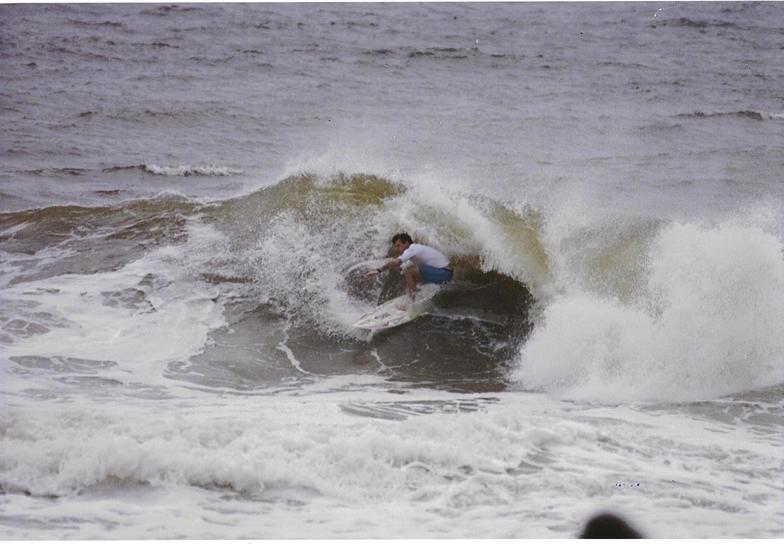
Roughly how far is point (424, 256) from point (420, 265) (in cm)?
8

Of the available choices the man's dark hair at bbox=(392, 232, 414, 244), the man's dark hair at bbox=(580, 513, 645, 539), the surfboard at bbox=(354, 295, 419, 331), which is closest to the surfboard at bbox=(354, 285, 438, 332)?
the surfboard at bbox=(354, 295, 419, 331)

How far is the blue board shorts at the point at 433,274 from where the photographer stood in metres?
7.79

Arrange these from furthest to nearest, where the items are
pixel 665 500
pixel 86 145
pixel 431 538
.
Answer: pixel 86 145 → pixel 665 500 → pixel 431 538

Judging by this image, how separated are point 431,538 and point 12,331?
4312 mm

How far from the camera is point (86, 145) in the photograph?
12.2 meters

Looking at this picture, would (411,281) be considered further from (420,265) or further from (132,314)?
(132,314)

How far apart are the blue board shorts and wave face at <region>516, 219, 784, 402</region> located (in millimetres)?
928

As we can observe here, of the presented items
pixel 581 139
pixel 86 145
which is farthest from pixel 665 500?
pixel 86 145

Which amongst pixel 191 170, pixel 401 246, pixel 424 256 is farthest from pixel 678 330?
pixel 191 170

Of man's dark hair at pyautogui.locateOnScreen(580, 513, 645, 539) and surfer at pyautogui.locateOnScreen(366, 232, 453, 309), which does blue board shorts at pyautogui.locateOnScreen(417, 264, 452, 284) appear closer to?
surfer at pyautogui.locateOnScreen(366, 232, 453, 309)

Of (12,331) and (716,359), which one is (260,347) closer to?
(12,331)

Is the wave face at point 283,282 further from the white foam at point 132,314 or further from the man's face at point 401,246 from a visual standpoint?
the man's face at point 401,246

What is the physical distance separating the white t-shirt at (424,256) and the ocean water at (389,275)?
0.39 m

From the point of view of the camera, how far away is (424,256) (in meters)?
7.76
